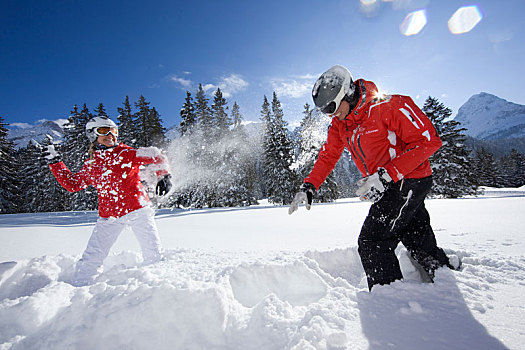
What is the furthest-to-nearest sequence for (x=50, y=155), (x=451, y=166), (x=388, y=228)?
(x=451, y=166) < (x=50, y=155) < (x=388, y=228)

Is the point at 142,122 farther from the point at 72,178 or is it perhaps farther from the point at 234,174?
the point at 72,178

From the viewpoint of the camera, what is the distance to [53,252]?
149 inches

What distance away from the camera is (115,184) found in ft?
9.75

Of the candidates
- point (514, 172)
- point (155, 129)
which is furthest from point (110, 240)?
point (514, 172)

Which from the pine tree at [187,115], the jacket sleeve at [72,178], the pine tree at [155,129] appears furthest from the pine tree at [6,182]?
the jacket sleeve at [72,178]

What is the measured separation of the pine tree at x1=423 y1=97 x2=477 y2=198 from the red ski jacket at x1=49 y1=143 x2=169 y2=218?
2359 centimetres

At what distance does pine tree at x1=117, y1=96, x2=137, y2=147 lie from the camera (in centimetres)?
2673

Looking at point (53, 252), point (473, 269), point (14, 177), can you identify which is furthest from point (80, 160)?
point (473, 269)

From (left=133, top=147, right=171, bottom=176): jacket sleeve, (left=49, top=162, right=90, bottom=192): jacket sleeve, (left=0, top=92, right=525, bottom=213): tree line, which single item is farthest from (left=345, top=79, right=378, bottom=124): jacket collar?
(left=0, top=92, right=525, bottom=213): tree line

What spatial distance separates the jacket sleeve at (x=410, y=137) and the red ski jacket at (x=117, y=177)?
8.88 ft

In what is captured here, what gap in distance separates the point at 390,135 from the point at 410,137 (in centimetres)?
16

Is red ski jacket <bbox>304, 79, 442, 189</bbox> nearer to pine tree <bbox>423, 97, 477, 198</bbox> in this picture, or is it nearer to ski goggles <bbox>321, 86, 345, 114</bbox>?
ski goggles <bbox>321, 86, 345, 114</bbox>

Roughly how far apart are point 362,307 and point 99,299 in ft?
5.91

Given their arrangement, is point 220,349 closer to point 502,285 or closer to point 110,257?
point 502,285
